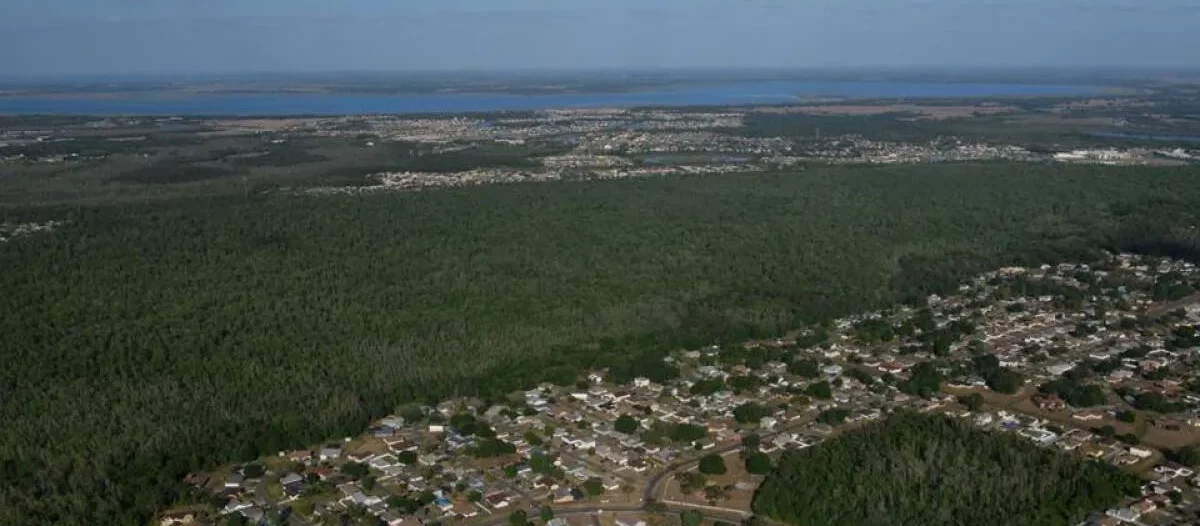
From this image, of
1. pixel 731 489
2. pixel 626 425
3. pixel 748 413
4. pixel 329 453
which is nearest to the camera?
pixel 731 489

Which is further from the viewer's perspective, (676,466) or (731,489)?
(676,466)

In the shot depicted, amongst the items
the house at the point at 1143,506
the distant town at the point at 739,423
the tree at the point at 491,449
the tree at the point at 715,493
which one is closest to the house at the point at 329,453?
the distant town at the point at 739,423

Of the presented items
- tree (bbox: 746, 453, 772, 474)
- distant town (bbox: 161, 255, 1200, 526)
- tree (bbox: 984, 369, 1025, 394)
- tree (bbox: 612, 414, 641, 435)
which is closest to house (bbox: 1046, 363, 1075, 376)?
distant town (bbox: 161, 255, 1200, 526)

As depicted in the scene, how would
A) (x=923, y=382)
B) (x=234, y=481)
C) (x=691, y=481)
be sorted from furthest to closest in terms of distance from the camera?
(x=923, y=382) < (x=234, y=481) < (x=691, y=481)

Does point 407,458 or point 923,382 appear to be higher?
point 407,458

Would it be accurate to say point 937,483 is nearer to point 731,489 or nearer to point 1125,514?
A: point 1125,514

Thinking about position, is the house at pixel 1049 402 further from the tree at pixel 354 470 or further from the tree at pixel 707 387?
the tree at pixel 354 470

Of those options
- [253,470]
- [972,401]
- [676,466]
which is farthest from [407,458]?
[972,401]
